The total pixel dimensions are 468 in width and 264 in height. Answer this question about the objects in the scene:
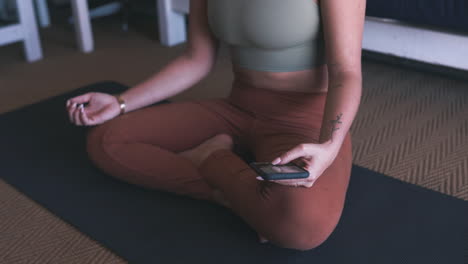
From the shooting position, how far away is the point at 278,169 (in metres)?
0.80

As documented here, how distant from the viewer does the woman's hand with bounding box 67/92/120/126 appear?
1.09 m

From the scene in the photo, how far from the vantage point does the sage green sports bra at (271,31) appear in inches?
37.0

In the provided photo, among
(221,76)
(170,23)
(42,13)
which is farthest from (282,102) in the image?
(42,13)

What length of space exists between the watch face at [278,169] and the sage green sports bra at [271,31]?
0.29 metres

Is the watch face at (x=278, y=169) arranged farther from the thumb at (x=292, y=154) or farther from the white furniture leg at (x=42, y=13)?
the white furniture leg at (x=42, y=13)

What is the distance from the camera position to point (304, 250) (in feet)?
3.10

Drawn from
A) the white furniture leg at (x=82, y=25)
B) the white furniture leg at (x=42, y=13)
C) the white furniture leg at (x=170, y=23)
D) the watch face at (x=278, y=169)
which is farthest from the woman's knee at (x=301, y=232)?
the white furniture leg at (x=42, y=13)

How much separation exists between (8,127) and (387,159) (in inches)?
47.0

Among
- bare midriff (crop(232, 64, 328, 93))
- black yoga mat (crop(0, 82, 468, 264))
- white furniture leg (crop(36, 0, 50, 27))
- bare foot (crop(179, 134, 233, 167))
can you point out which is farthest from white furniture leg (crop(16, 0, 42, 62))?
bare midriff (crop(232, 64, 328, 93))

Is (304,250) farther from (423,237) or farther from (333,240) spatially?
(423,237)

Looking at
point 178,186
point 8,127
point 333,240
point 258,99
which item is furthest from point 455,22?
point 8,127

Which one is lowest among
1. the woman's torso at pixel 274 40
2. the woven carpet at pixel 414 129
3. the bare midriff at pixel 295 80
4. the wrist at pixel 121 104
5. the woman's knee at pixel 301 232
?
the woven carpet at pixel 414 129

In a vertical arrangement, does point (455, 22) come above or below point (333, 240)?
above

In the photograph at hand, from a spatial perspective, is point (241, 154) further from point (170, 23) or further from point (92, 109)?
point (170, 23)
